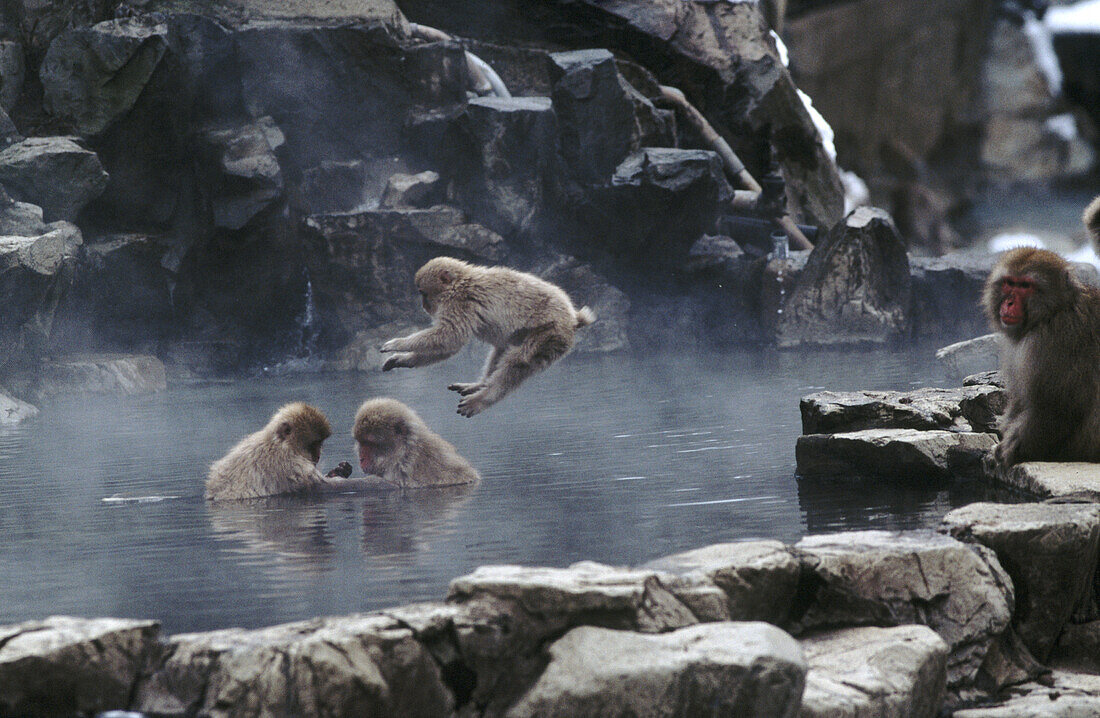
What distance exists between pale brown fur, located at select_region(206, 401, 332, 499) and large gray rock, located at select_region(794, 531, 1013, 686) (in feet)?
7.91

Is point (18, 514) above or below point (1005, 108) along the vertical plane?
below

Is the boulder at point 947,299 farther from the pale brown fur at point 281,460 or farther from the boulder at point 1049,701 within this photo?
the boulder at point 1049,701

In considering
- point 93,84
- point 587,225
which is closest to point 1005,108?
point 587,225

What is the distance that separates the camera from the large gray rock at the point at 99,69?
37.8 feet

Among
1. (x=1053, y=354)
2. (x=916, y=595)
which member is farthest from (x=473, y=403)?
(x=1053, y=354)

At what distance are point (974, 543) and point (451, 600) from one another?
153cm

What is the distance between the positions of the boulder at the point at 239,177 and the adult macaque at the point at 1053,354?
9.33 m

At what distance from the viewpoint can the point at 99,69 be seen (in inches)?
457

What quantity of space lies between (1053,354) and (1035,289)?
0.24m

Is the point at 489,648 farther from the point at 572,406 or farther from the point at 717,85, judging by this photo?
the point at 717,85

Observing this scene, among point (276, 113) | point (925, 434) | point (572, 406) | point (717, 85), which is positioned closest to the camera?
point (925, 434)

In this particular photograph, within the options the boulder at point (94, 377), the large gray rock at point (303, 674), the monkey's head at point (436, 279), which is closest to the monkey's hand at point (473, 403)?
the monkey's head at point (436, 279)

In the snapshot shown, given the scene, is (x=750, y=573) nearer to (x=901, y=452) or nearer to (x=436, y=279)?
(x=901, y=452)

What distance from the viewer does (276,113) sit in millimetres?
13398
